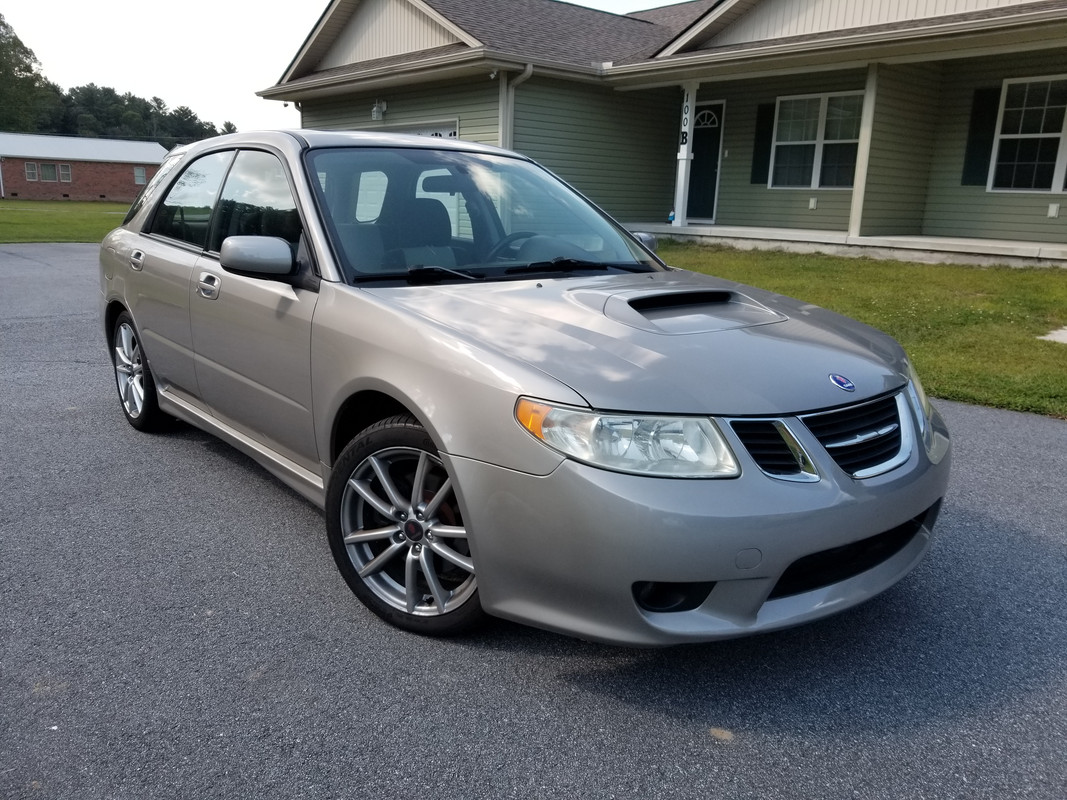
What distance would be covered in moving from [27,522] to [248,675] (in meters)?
1.80

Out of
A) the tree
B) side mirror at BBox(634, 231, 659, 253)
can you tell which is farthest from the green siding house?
the tree

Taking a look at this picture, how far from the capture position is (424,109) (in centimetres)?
1809

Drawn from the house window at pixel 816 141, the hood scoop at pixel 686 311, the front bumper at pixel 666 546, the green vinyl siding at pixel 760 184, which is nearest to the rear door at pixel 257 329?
the front bumper at pixel 666 546

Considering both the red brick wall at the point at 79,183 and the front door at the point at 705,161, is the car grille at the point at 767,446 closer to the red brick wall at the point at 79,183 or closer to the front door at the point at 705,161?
the front door at the point at 705,161

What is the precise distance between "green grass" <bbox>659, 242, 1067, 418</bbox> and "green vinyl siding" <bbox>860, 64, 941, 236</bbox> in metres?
1.52

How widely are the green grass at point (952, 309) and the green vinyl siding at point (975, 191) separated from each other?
7.92 ft

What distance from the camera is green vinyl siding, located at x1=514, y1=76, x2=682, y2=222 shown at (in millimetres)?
16484

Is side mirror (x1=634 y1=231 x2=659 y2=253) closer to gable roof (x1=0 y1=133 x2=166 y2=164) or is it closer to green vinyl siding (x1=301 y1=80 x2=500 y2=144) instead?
green vinyl siding (x1=301 y1=80 x2=500 y2=144)

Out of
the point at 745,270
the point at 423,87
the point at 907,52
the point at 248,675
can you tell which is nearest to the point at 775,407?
the point at 248,675

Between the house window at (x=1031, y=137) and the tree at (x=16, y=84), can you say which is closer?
the house window at (x=1031, y=137)

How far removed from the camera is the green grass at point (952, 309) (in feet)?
21.1

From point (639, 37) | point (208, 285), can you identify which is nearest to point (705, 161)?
point (639, 37)


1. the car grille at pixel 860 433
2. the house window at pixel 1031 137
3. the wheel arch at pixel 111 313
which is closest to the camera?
the car grille at pixel 860 433

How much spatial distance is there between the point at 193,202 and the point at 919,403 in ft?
11.7
